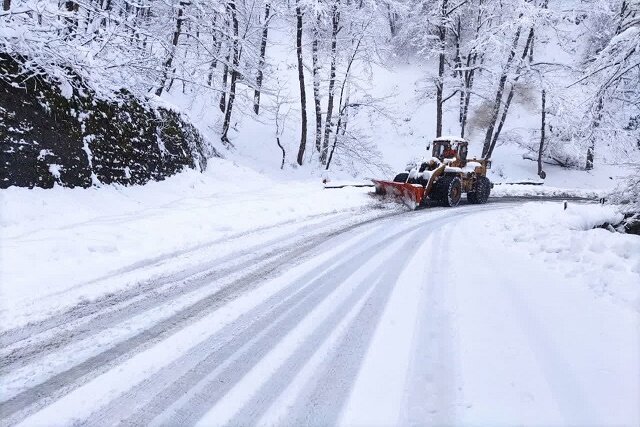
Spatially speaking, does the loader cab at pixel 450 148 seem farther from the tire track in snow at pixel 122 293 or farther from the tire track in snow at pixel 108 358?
the tire track in snow at pixel 108 358

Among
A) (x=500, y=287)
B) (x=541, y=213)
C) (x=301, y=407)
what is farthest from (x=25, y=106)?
(x=541, y=213)

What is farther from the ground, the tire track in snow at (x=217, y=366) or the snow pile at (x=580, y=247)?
the snow pile at (x=580, y=247)

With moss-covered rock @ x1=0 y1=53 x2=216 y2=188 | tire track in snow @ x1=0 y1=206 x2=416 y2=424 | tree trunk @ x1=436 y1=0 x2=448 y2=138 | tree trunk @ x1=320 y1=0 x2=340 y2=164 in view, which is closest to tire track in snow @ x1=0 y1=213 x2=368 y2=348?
tire track in snow @ x1=0 y1=206 x2=416 y2=424

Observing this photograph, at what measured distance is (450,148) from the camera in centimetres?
1252

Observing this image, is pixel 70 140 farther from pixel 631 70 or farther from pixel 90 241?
pixel 631 70

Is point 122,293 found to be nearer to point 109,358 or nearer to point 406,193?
point 109,358

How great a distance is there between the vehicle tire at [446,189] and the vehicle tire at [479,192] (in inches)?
68.2

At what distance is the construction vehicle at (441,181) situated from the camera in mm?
11102

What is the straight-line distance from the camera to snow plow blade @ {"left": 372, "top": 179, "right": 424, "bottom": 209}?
425 inches

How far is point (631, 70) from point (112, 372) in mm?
6985

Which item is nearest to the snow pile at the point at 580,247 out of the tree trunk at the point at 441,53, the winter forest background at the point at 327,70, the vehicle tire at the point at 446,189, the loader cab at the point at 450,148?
the winter forest background at the point at 327,70

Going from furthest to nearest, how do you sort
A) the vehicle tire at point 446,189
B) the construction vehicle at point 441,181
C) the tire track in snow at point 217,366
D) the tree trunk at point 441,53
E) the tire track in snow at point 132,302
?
the tree trunk at point 441,53, the vehicle tire at point 446,189, the construction vehicle at point 441,181, the tire track in snow at point 132,302, the tire track in snow at point 217,366

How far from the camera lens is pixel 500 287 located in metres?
4.18

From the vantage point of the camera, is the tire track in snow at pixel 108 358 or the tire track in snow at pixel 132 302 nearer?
the tire track in snow at pixel 108 358
